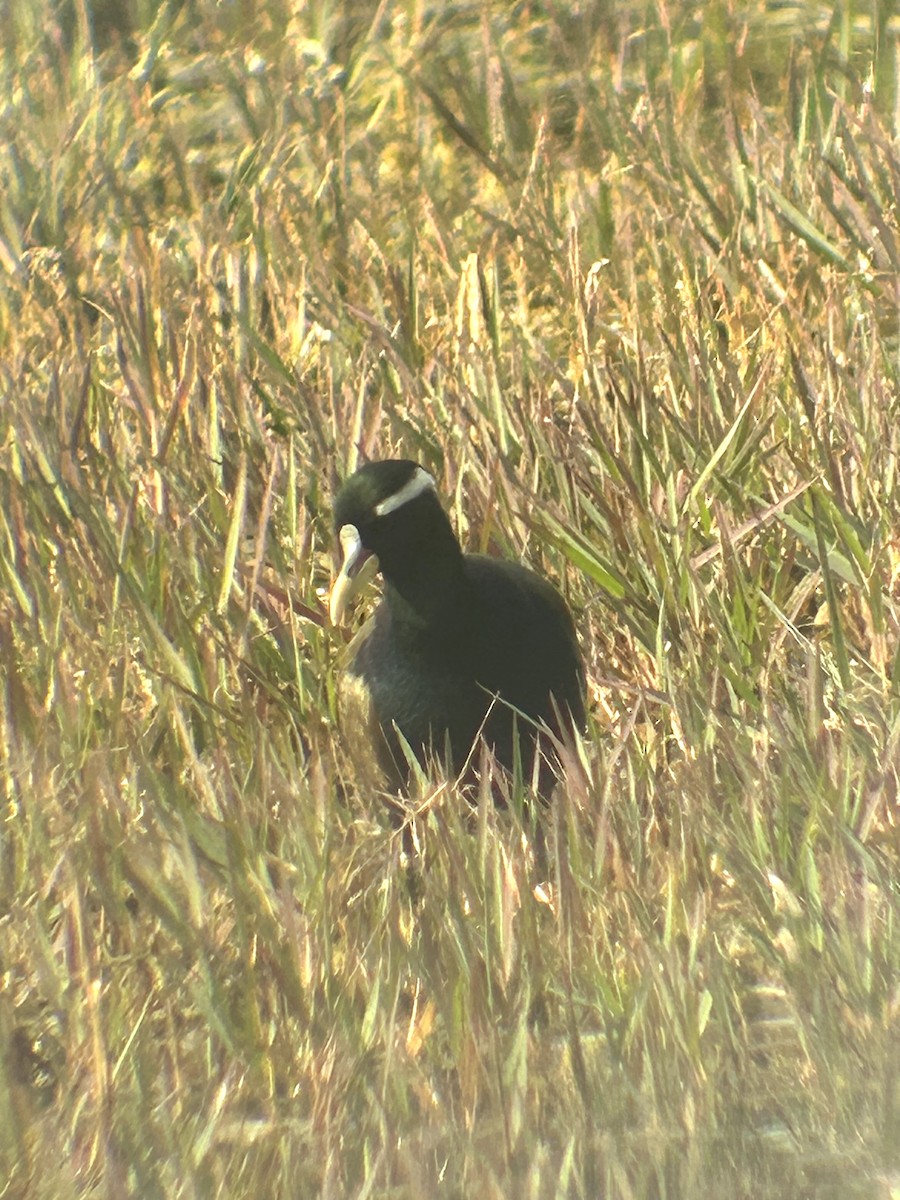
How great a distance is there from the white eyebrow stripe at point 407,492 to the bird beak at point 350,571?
0.07 metres

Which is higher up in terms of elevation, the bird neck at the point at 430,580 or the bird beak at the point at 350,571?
the bird beak at the point at 350,571

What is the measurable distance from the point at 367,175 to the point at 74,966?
2679mm

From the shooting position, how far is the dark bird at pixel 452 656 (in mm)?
2586

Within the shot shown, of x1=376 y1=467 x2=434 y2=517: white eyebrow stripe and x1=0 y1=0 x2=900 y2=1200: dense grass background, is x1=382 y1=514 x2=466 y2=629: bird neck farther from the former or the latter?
x1=0 y1=0 x2=900 y2=1200: dense grass background

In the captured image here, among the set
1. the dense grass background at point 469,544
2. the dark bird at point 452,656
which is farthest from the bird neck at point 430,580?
the dense grass background at point 469,544

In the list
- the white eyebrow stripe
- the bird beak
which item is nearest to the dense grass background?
the bird beak

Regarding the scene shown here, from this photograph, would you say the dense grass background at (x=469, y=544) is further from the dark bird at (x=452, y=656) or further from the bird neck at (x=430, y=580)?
the bird neck at (x=430, y=580)

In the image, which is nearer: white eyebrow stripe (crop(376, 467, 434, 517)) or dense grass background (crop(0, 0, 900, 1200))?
dense grass background (crop(0, 0, 900, 1200))

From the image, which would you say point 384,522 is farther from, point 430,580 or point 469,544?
point 469,544

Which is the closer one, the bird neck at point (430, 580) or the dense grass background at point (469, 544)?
the dense grass background at point (469, 544)

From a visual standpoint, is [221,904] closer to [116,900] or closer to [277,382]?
[116,900]

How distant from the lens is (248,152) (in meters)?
4.26

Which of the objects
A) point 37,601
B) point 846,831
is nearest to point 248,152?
point 37,601

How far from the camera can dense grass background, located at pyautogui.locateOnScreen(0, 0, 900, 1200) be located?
66.9 inches
